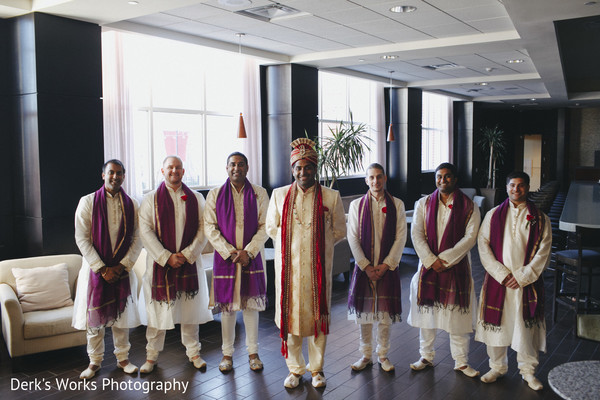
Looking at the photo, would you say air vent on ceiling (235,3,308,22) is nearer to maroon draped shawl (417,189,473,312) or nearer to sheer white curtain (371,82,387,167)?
maroon draped shawl (417,189,473,312)

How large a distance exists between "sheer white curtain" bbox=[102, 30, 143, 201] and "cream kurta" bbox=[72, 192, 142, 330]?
2.43 meters

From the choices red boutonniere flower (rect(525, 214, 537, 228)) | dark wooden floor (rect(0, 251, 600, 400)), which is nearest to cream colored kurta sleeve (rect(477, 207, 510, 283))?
red boutonniere flower (rect(525, 214, 537, 228))

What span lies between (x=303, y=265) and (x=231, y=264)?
72cm

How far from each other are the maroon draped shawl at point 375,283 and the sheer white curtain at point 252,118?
459 centimetres

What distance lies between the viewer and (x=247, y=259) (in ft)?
14.7

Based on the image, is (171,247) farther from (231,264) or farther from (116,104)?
(116,104)

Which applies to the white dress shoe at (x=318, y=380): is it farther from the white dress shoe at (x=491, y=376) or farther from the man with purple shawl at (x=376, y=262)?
the white dress shoe at (x=491, y=376)

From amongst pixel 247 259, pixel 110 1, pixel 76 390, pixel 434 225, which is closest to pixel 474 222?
pixel 434 225

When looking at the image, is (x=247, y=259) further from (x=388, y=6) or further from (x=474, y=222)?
(x=388, y=6)

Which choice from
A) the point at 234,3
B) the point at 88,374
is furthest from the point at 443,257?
the point at 234,3

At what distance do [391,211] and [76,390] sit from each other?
2850mm

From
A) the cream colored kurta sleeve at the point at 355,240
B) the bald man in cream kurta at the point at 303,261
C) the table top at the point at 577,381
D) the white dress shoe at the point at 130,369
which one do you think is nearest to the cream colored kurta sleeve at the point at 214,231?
the bald man in cream kurta at the point at 303,261

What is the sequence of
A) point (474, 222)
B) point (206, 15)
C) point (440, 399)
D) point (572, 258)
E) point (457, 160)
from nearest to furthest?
point (440, 399) → point (474, 222) → point (572, 258) → point (206, 15) → point (457, 160)

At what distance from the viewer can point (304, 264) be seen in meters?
4.11
